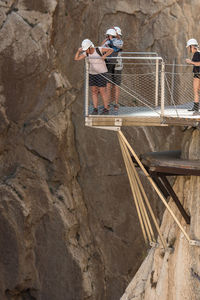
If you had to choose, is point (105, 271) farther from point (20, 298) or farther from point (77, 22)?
point (77, 22)

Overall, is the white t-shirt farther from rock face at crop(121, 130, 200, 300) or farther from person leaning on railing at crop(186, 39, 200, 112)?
rock face at crop(121, 130, 200, 300)

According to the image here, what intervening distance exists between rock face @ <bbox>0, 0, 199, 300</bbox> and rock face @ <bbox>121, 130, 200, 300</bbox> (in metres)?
7.61

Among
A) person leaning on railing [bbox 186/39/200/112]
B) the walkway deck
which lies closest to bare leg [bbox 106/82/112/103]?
the walkway deck

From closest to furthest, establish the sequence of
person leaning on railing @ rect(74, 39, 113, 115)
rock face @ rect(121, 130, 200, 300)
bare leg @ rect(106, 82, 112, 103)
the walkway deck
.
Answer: the walkway deck → rock face @ rect(121, 130, 200, 300) → person leaning on railing @ rect(74, 39, 113, 115) → bare leg @ rect(106, 82, 112, 103)

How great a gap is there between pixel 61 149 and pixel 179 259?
354 inches

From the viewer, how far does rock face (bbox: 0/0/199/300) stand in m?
19.3

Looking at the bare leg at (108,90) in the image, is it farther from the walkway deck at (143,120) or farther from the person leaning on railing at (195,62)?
the person leaning on railing at (195,62)

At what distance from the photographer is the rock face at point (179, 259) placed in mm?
11164

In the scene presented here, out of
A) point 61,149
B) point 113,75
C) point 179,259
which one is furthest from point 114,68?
point 61,149

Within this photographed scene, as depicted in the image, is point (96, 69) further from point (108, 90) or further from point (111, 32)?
point (111, 32)

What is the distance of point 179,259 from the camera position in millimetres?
11312

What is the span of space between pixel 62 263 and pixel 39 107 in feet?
15.5

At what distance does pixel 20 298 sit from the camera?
65.2 feet

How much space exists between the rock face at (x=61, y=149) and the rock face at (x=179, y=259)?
25.0 feet
